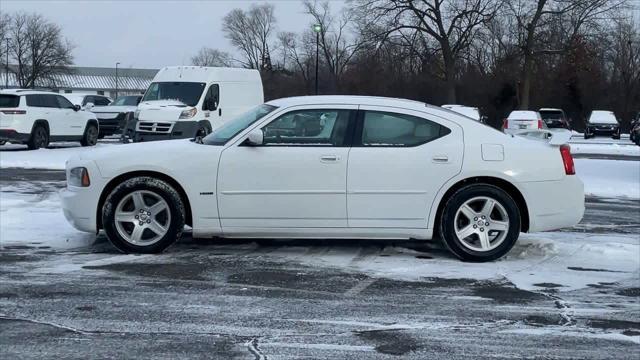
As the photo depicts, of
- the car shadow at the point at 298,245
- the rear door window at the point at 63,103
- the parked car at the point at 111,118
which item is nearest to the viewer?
the car shadow at the point at 298,245

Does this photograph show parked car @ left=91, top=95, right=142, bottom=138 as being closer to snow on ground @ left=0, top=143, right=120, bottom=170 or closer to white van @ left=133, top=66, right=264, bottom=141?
snow on ground @ left=0, top=143, right=120, bottom=170

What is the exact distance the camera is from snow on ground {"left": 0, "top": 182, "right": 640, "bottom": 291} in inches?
263

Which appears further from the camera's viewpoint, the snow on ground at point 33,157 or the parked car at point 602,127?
the parked car at point 602,127

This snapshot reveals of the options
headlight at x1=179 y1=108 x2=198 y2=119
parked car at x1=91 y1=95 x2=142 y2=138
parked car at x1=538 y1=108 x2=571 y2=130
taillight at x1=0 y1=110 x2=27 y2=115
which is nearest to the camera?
headlight at x1=179 y1=108 x2=198 y2=119

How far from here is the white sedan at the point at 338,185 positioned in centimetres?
711

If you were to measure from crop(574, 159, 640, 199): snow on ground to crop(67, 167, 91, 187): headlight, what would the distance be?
9.49m

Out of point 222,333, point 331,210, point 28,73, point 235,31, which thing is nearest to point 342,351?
point 222,333

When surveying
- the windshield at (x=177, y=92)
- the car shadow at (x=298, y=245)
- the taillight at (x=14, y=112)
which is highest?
the windshield at (x=177, y=92)

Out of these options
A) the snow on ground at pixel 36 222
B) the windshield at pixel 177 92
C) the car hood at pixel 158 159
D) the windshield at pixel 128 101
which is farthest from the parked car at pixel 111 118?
the car hood at pixel 158 159

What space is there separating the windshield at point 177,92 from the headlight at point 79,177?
12.3 meters

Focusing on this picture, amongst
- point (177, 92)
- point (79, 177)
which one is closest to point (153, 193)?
point (79, 177)

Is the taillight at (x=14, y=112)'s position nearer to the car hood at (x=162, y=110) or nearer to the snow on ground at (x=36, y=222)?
the car hood at (x=162, y=110)

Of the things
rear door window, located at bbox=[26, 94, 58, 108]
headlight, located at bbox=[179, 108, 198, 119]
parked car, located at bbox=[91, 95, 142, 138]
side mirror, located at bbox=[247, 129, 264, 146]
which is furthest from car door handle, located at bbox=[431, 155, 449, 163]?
parked car, located at bbox=[91, 95, 142, 138]

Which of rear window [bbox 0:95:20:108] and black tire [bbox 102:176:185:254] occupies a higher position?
rear window [bbox 0:95:20:108]
